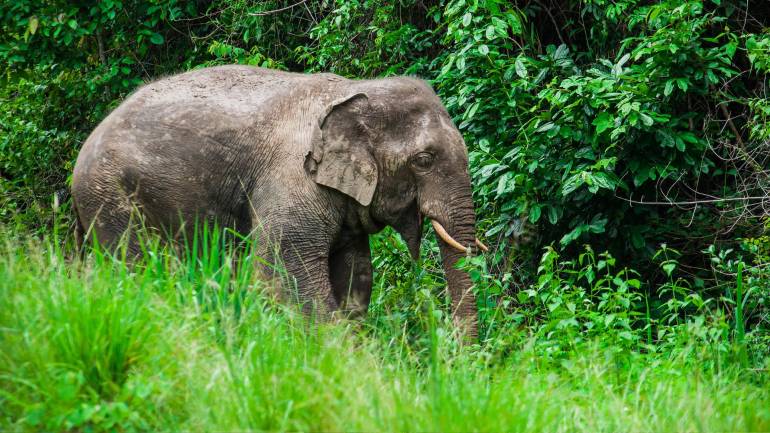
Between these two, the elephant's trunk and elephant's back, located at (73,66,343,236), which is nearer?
the elephant's trunk

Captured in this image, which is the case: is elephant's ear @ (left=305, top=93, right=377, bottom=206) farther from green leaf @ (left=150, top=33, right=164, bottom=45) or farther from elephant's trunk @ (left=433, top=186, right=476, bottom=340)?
green leaf @ (left=150, top=33, right=164, bottom=45)

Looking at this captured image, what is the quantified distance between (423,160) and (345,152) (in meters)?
0.50

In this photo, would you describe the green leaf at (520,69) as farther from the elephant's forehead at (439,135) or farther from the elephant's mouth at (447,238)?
the elephant's mouth at (447,238)

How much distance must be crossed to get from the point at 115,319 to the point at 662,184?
5.10 meters

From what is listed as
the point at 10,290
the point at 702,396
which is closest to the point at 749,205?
the point at 702,396

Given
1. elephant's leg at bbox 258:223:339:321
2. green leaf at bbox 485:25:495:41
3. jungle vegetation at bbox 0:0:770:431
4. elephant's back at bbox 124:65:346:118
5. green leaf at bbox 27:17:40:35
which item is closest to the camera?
jungle vegetation at bbox 0:0:770:431

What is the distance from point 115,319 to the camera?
4445 mm

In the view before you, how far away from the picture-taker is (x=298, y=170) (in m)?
6.70

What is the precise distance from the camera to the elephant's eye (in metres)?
6.77

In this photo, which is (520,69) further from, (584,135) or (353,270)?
(353,270)

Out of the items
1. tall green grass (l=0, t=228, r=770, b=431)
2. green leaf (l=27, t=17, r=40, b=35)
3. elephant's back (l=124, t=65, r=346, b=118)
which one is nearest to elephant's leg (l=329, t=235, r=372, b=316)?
elephant's back (l=124, t=65, r=346, b=118)

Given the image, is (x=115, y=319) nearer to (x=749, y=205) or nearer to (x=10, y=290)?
(x=10, y=290)

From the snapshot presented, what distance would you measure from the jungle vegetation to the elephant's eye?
0.69 metres

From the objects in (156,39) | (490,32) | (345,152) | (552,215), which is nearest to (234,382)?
(345,152)
